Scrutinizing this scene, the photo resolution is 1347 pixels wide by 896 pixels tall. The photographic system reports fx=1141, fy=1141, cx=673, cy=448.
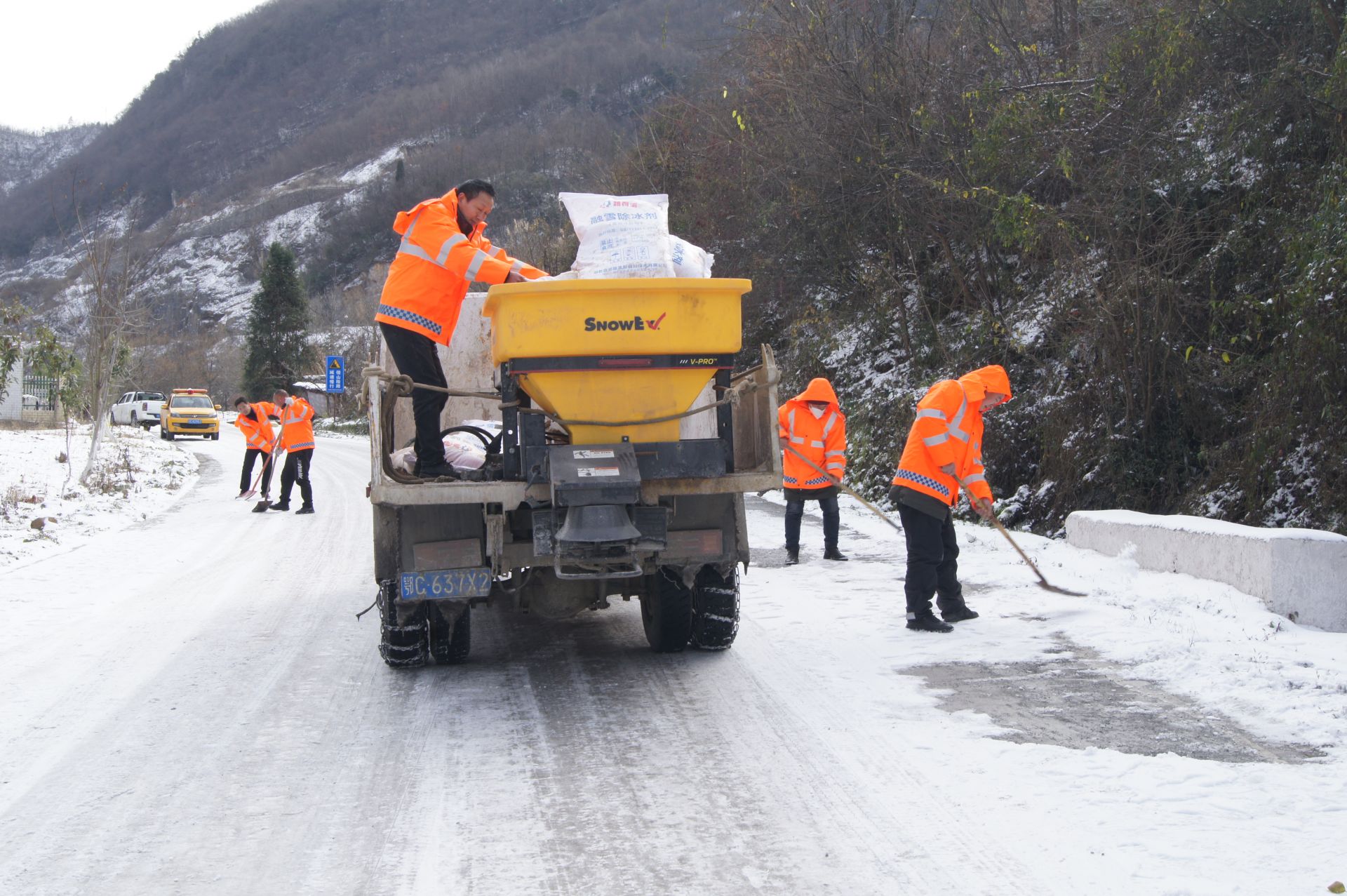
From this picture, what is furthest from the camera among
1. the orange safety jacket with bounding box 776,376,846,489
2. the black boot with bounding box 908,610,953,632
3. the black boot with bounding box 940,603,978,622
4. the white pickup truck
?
the white pickup truck

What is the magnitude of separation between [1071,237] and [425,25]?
195m

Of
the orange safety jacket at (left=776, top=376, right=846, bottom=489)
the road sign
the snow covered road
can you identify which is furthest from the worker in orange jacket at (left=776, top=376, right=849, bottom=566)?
the road sign

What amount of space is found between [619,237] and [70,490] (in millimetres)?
14834

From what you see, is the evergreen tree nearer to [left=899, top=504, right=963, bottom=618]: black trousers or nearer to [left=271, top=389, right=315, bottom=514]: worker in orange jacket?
[left=271, top=389, right=315, bottom=514]: worker in orange jacket

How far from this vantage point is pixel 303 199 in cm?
13788

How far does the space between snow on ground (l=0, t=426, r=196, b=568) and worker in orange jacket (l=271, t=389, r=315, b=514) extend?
2.02 metres

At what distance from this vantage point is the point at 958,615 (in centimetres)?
729

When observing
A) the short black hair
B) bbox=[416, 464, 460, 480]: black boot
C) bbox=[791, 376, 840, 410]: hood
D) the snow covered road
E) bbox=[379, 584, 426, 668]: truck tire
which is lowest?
the snow covered road

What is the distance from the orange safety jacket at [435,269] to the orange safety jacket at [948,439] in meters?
2.67

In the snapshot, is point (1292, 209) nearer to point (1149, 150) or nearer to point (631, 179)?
point (1149, 150)

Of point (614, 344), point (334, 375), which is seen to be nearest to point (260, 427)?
point (614, 344)

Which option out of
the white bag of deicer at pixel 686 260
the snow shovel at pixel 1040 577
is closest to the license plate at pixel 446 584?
the white bag of deicer at pixel 686 260

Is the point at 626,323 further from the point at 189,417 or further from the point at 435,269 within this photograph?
the point at 189,417

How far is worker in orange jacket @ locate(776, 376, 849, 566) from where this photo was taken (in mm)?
10109
